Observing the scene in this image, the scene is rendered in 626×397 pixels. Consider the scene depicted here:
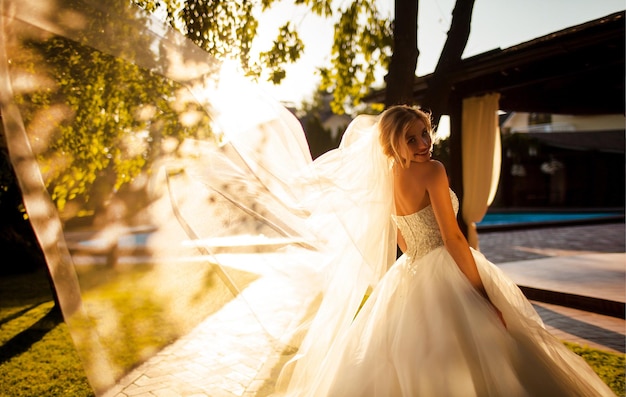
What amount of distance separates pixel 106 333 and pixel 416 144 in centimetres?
197

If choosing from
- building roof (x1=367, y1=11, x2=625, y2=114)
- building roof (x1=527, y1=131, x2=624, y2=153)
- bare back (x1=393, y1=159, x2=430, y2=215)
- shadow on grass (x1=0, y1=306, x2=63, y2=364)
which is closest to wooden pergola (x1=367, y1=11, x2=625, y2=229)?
building roof (x1=367, y1=11, x2=625, y2=114)

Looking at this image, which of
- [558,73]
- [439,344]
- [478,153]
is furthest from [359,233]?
[478,153]

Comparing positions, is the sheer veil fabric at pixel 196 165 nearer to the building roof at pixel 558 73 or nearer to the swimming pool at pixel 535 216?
the building roof at pixel 558 73

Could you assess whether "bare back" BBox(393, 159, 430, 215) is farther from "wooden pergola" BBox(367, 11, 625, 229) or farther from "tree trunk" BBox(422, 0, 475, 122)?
"wooden pergola" BBox(367, 11, 625, 229)

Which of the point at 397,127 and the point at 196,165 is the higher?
the point at 397,127

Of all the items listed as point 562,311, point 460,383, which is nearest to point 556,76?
point 562,311

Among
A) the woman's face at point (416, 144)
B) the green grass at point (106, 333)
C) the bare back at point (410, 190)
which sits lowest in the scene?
the green grass at point (106, 333)

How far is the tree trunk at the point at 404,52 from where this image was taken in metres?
5.49

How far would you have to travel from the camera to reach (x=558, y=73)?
7410 millimetres

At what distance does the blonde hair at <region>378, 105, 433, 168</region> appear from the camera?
258 centimetres

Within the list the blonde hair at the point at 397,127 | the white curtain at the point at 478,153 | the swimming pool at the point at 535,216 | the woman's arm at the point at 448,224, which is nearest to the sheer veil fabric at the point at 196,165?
the blonde hair at the point at 397,127

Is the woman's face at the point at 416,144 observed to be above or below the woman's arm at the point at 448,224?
above

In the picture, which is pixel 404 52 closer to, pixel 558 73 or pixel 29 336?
pixel 558 73

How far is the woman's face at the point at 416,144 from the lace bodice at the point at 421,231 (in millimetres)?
289
